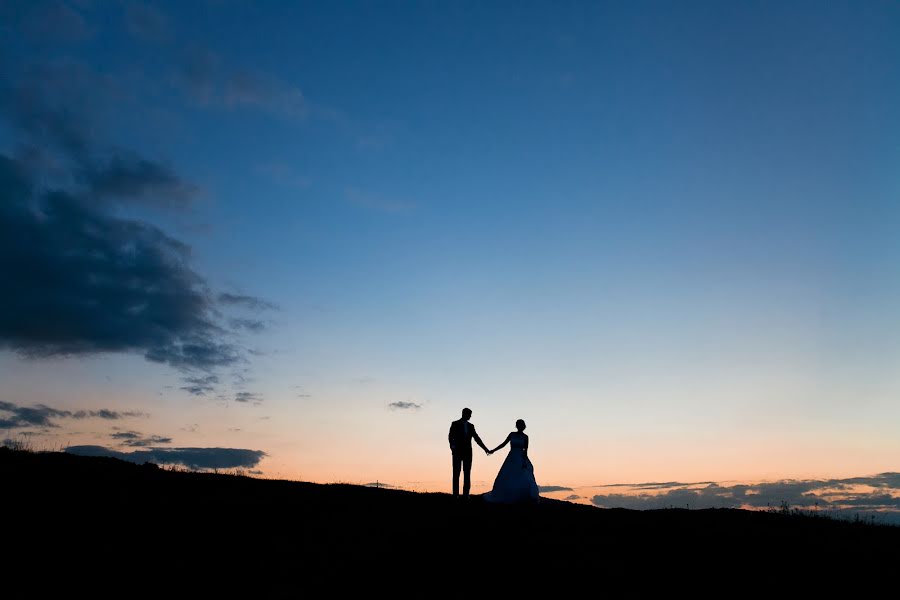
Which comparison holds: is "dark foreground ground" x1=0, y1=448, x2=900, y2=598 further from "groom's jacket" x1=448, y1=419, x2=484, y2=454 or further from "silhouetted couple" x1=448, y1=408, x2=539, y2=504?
"groom's jacket" x1=448, y1=419, x2=484, y2=454

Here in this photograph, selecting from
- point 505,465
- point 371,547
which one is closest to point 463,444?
point 505,465

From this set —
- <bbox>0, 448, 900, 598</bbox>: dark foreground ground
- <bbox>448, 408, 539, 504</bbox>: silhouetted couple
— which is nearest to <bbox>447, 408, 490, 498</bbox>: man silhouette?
<bbox>448, 408, 539, 504</bbox>: silhouetted couple

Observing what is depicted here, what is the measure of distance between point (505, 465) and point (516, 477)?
56 cm

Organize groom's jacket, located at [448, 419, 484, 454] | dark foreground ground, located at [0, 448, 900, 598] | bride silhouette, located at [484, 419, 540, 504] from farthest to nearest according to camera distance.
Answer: groom's jacket, located at [448, 419, 484, 454] → bride silhouette, located at [484, 419, 540, 504] → dark foreground ground, located at [0, 448, 900, 598]

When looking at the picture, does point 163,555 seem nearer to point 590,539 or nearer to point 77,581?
point 77,581

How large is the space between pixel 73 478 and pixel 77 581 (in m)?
9.00

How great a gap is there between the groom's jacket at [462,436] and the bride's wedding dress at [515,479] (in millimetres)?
1272

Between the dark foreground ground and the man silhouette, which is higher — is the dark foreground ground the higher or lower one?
the lower one

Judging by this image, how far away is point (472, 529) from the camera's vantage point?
16.4m

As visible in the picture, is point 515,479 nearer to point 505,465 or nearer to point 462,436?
point 505,465

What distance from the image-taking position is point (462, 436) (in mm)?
24016

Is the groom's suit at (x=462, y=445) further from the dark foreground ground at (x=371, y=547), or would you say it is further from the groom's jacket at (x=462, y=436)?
the dark foreground ground at (x=371, y=547)

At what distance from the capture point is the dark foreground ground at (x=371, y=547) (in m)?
12.4

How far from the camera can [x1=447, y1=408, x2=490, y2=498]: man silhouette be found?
78.9 ft
